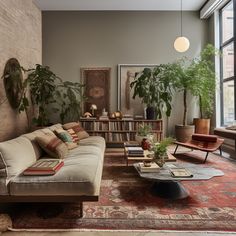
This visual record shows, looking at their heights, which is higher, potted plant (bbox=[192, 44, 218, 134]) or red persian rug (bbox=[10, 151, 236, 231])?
potted plant (bbox=[192, 44, 218, 134])

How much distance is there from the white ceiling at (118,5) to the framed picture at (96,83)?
1.58 m

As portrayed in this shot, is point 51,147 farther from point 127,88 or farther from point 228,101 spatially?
point 228,101

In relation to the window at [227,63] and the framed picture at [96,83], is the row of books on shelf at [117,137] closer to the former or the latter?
the framed picture at [96,83]

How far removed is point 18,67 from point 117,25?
3.12 meters

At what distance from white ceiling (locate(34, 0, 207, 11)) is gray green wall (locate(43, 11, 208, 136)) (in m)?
0.16

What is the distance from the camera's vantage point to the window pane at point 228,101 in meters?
5.77

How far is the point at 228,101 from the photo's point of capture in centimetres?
593

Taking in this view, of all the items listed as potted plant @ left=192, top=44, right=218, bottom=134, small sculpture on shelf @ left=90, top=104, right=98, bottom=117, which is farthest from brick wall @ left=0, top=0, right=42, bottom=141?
potted plant @ left=192, top=44, right=218, bottom=134

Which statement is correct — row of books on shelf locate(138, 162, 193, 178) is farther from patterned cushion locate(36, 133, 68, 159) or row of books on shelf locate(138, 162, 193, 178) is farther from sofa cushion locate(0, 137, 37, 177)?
sofa cushion locate(0, 137, 37, 177)

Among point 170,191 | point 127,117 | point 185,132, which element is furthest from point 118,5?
point 170,191

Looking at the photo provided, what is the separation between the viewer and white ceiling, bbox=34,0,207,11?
5854 mm

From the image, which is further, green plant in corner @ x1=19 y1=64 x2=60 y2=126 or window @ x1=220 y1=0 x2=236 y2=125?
window @ x1=220 y1=0 x2=236 y2=125

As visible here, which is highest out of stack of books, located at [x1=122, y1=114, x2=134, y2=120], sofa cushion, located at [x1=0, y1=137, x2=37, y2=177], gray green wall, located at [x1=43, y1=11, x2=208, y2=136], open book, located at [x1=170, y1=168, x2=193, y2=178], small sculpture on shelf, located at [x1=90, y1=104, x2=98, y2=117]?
gray green wall, located at [x1=43, y1=11, x2=208, y2=136]

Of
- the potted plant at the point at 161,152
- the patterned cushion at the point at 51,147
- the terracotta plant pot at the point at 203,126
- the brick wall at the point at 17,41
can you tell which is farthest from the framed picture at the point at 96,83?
the potted plant at the point at 161,152
